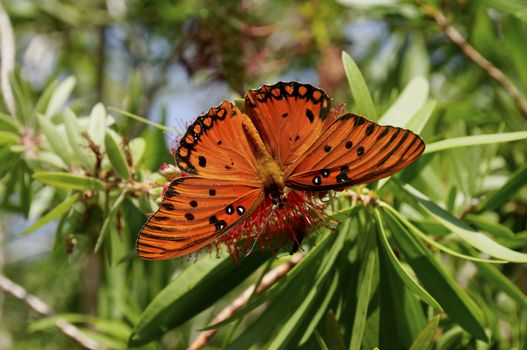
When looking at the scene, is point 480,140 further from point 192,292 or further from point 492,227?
point 192,292

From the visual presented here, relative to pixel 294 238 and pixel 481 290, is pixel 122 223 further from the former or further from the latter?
pixel 481 290

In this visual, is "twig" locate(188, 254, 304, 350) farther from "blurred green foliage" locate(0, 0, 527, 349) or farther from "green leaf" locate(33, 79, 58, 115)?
"green leaf" locate(33, 79, 58, 115)

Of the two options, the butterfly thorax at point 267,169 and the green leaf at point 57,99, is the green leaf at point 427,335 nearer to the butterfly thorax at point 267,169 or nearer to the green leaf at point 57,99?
the butterfly thorax at point 267,169

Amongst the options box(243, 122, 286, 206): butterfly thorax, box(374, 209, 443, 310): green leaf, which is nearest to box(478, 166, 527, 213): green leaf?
box(374, 209, 443, 310): green leaf

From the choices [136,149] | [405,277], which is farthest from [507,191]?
[136,149]

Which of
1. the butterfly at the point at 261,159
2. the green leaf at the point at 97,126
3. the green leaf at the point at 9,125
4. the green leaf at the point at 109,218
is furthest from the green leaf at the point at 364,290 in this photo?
the green leaf at the point at 9,125

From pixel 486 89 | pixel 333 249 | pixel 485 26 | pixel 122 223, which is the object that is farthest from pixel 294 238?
pixel 486 89
